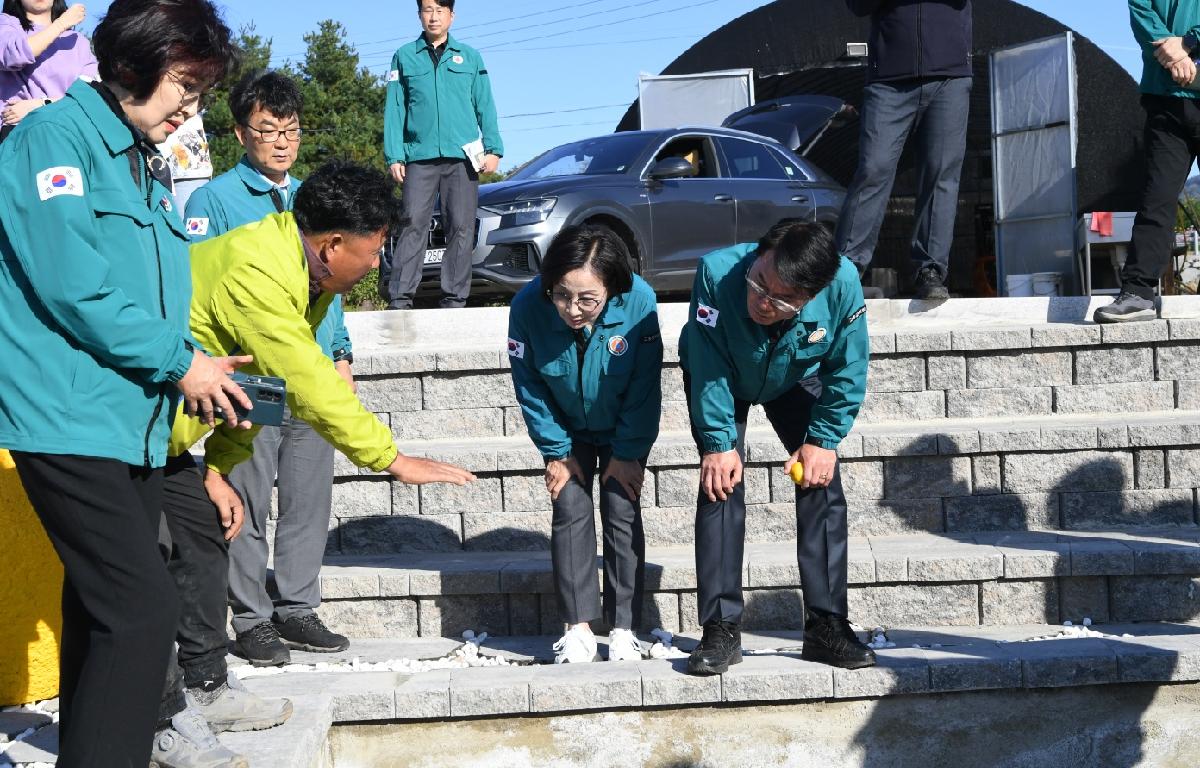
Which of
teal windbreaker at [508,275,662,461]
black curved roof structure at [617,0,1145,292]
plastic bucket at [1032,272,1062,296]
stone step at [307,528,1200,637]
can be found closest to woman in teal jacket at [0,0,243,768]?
teal windbreaker at [508,275,662,461]

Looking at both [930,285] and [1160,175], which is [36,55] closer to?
[930,285]

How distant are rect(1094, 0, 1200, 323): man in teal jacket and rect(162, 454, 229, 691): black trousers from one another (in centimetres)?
413

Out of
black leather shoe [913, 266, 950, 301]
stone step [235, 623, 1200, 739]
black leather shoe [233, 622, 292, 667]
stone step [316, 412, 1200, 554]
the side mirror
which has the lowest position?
stone step [235, 623, 1200, 739]

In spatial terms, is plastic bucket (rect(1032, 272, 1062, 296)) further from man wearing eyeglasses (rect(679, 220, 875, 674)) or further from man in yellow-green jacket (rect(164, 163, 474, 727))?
man in yellow-green jacket (rect(164, 163, 474, 727))

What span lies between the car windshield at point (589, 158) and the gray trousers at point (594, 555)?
534cm

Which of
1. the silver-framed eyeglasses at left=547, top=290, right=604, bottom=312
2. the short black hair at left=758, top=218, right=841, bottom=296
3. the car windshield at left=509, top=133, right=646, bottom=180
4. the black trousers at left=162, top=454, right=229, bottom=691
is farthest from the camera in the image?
the car windshield at left=509, top=133, right=646, bottom=180

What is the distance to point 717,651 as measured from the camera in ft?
12.5

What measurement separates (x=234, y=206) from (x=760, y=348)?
2.03 m

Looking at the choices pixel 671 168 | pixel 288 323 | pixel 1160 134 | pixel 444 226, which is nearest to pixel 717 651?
pixel 288 323

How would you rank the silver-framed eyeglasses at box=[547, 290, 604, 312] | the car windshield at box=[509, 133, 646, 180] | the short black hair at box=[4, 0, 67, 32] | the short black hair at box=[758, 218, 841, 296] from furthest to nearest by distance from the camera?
the car windshield at box=[509, 133, 646, 180], the short black hair at box=[4, 0, 67, 32], the silver-framed eyeglasses at box=[547, 290, 604, 312], the short black hair at box=[758, 218, 841, 296]

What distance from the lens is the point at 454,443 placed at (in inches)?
219

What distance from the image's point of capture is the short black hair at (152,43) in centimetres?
258

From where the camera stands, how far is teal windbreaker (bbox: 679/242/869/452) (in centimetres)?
384

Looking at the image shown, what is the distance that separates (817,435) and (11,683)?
2.72 meters
